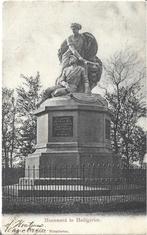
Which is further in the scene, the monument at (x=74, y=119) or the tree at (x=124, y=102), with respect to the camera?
the tree at (x=124, y=102)

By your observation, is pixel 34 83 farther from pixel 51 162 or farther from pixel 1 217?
pixel 1 217

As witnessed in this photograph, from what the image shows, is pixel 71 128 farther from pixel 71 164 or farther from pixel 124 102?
pixel 124 102

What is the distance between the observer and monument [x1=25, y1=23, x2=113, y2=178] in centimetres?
1464

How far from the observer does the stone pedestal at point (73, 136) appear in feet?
47.7

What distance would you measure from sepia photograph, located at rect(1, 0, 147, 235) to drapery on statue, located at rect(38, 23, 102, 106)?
0.04 metres

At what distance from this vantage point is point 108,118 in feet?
53.1

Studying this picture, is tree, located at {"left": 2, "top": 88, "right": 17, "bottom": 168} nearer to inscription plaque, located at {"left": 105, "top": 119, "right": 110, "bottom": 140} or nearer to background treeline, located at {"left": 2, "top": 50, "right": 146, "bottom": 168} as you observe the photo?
background treeline, located at {"left": 2, "top": 50, "right": 146, "bottom": 168}

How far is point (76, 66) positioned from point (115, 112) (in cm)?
1009

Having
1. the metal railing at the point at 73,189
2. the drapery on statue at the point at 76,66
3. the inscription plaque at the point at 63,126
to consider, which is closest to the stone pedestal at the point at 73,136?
the inscription plaque at the point at 63,126

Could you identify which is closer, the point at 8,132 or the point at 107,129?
the point at 107,129

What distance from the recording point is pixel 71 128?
15.0m

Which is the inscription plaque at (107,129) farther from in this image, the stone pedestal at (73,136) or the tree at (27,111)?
the tree at (27,111)
